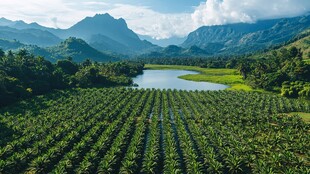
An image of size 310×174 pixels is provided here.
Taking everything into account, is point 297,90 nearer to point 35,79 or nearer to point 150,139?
point 150,139

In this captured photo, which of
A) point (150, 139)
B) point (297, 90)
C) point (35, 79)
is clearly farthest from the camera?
point (35, 79)

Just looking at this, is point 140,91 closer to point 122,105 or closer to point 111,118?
point 122,105

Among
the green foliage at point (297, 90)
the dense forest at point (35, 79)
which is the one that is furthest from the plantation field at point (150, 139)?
the green foliage at point (297, 90)

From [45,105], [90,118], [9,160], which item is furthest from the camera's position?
[45,105]

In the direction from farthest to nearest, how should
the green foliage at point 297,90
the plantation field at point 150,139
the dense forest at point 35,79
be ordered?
1. the green foliage at point 297,90
2. the dense forest at point 35,79
3. the plantation field at point 150,139

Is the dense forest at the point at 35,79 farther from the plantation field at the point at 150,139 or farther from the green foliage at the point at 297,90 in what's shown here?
the green foliage at the point at 297,90

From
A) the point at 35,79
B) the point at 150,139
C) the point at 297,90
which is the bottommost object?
Answer: the point at 150,139

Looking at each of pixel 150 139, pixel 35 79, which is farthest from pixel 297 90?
pixel 35 79

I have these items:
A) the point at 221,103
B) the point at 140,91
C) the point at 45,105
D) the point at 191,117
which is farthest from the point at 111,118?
the point at 140,91
